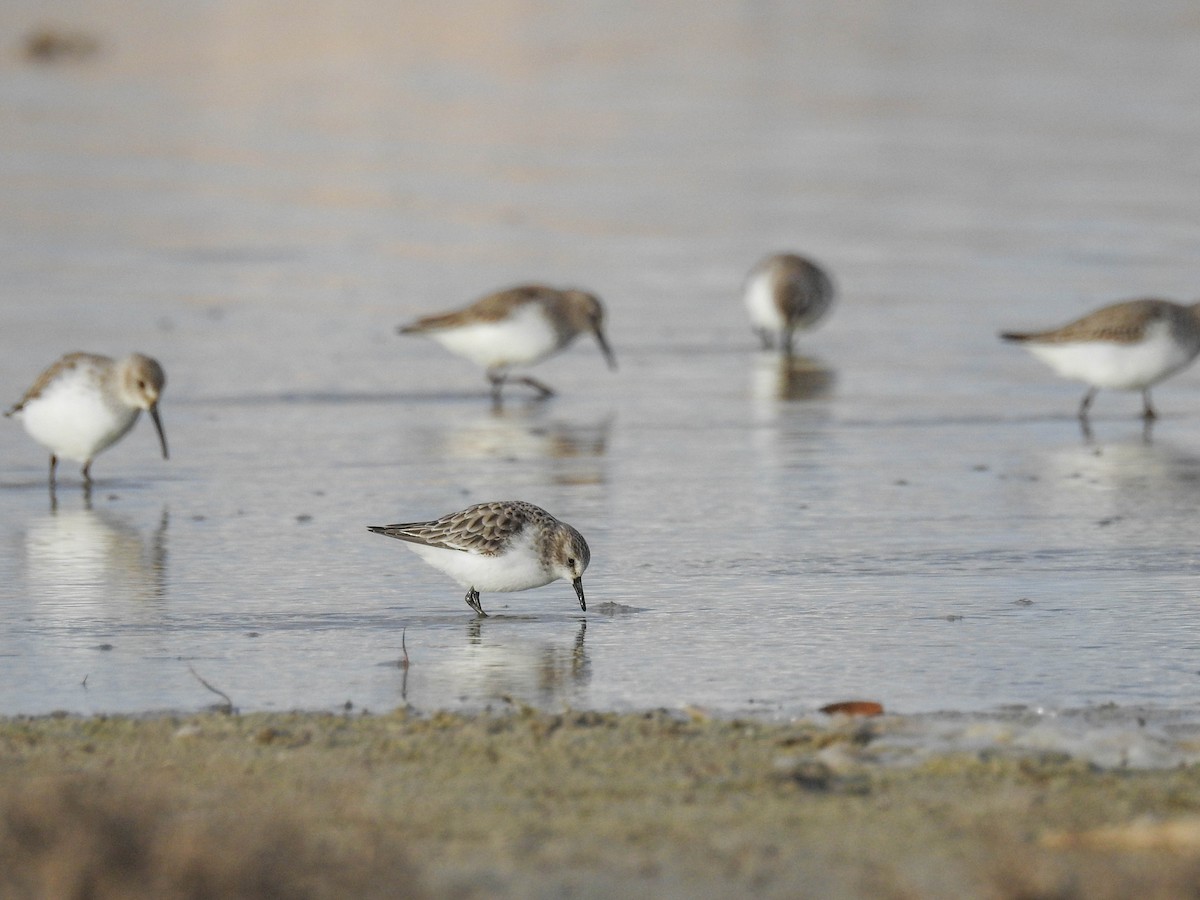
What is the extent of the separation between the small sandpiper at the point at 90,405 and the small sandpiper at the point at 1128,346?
607cm

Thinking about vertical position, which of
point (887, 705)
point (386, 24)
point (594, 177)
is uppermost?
point (386, 24)

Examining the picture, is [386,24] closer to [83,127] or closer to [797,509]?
[83,127]

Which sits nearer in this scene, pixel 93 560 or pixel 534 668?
pixel 534 668

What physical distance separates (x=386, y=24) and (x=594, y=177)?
32328mm

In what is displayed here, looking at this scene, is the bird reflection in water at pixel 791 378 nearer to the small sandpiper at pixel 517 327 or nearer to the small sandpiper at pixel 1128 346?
the small sandpiper at pixel 517 327

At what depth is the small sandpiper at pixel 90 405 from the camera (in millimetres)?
12141

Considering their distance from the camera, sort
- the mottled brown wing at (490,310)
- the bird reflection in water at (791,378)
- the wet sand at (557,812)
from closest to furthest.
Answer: the wet sand at (557,812), the bird reflection in water at (791,378), the mottled brown wing at (490,310)

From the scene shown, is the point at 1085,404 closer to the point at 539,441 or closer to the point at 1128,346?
the point at 1128,346

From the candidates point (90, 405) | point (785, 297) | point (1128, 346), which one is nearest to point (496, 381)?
point (785, 297)

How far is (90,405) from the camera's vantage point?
12.2m

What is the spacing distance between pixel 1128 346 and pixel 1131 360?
97 millimetres

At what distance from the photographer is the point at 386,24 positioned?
198ft

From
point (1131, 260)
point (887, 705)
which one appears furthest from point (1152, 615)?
point (1131, 260)

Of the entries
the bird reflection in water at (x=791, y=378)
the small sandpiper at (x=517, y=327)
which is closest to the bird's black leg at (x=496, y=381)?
the small sandpiper at (x=517, y=327)
